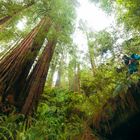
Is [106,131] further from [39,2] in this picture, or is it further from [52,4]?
[39,2]

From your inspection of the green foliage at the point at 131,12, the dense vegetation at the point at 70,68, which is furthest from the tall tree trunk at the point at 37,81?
the green foliage at the point at 131,12

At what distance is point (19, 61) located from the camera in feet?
23.4

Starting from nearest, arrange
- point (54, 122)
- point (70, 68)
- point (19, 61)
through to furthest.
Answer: point (54, 122)
point (19, 61)
point (70, 68)

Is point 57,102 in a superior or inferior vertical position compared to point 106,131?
superior

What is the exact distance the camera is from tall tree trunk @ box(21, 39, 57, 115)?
6653 mm

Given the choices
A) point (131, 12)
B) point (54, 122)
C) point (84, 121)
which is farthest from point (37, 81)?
point (131, 12)

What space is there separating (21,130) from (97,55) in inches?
127

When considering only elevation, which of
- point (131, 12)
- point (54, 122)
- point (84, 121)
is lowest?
point (84, 121)

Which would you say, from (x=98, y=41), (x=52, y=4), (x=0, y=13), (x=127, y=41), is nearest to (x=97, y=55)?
(x=98, y=41)

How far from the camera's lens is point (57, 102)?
8.81 meters

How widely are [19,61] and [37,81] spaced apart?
70cm

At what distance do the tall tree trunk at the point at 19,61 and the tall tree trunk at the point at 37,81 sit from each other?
0.22 meters

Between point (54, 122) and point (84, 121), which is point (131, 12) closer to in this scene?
point (84, 121)

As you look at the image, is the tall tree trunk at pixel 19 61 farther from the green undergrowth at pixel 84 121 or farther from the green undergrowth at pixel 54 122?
the green undergrowth at pixel 54 122
